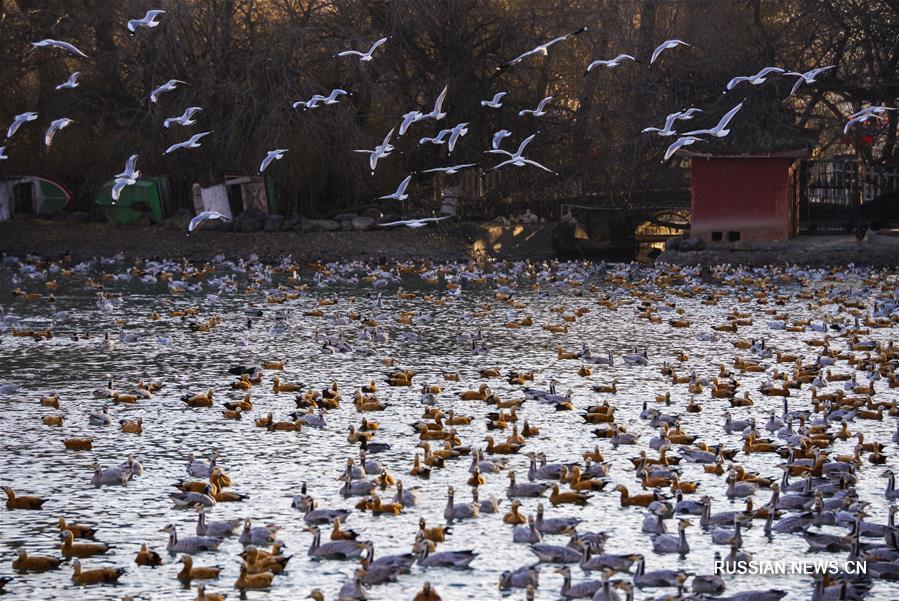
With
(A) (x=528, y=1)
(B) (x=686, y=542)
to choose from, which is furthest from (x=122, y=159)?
(B) (x=686, y=542)

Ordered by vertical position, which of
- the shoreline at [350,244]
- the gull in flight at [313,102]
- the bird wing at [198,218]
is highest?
the gull in flight at [313,102]

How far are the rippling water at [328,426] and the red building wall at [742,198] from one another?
1267 cm

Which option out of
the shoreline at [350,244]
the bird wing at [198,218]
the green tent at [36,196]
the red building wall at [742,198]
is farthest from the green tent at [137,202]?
the red building wall at [742,198]

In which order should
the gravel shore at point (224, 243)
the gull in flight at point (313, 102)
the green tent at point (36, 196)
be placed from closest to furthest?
1. the gull in flight at point (313, 102)
2. the gravel shore at point (224, 243)
3. the green tent at point (36, 196)

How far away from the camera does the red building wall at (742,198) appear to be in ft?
145

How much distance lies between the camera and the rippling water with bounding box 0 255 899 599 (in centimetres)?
1151

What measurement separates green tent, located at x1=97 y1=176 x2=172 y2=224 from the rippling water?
17743mm

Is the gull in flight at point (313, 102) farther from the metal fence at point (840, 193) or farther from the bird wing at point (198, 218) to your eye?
the metal fence at point (840, 193)

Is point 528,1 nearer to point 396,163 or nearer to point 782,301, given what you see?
point 396,163

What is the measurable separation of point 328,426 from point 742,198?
30183 mm

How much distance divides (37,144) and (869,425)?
41183 millimetres

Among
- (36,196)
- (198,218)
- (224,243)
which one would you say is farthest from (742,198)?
(36,196)

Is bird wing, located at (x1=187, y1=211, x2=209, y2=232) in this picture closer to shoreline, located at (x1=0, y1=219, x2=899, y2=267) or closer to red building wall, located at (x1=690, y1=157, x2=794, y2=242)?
shoreline, located at (x1=0, y1=219, x2=899, y2=267)

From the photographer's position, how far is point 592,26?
2243 inches
